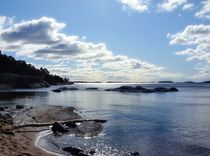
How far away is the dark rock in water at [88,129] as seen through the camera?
113ft

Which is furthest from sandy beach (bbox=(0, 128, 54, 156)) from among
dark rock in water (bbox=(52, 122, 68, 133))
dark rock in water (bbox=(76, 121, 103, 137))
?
dark rock in water (bbox=(76, 121, 103, 137))

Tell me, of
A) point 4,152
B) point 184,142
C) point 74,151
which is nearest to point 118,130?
point 184,142

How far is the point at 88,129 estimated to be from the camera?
119ft

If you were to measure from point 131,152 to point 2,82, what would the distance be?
172679 mm

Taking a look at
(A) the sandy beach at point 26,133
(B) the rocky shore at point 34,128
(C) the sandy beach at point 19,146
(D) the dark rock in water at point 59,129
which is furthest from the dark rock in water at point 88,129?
(C) the sandy beach at point 19,146

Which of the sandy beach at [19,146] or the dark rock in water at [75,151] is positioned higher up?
the sandy beach at [19,146]

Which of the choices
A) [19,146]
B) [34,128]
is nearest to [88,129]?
[34,128]

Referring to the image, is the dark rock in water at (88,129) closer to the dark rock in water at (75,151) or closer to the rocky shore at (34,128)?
the rocky shore at (34,128)

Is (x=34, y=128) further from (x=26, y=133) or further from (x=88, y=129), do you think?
(x=88, y=129)

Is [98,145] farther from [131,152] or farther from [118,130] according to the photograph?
[118,130]

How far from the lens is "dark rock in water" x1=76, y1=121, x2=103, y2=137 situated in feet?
113

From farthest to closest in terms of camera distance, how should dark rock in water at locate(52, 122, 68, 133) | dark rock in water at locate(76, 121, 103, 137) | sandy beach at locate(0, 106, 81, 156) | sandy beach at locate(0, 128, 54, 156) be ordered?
dark rock in water at locate(52, 122, 68, 133) < dark rock in water at locate(76, 121, 103, 137) < sandy beach at locate(0, 106, 81, 156) < sandy beach at locate(0, 128, 54, 156)

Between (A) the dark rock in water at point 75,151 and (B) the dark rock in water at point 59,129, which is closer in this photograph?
(A) the dark rock in water at point 75,151

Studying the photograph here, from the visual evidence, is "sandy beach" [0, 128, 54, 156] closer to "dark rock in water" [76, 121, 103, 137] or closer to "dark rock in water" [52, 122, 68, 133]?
"dark rock in water" [52, 122, 68, 133]
